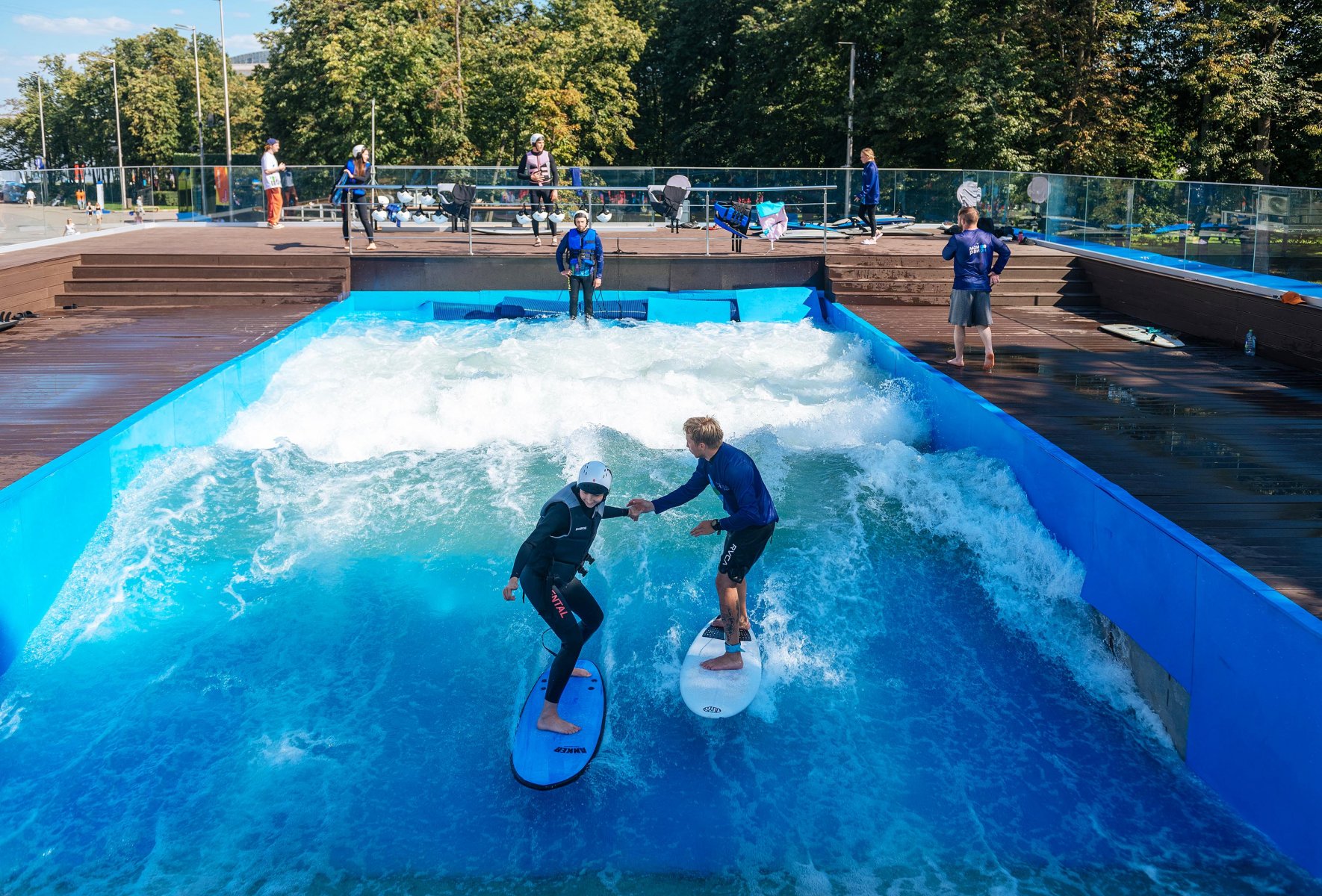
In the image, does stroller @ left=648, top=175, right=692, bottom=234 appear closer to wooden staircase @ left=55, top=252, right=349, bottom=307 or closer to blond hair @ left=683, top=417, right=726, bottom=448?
wooden staircase @ left=55, top=252, right=349, bottom=307

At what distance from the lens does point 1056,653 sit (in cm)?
773

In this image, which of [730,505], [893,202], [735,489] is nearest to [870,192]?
[893,202]

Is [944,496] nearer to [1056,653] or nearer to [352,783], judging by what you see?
[1056,653]

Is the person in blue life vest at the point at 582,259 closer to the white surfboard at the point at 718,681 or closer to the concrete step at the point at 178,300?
the concrete step at the point at 178,300

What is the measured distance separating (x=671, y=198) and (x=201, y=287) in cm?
912

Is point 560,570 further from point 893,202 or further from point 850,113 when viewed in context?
point 850,113

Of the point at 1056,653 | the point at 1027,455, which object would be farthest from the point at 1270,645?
the point at 1027,455

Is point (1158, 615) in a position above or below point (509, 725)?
above

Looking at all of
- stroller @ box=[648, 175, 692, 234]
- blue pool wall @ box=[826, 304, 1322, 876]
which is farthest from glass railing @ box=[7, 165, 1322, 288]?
blue pool wall @ box=[826, 304, 1322, 876]

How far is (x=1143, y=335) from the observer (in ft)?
46.7

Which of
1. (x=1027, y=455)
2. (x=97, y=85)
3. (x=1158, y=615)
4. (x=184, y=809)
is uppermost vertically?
(x=97, y=85)

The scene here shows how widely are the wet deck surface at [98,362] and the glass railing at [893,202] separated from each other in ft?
16.8

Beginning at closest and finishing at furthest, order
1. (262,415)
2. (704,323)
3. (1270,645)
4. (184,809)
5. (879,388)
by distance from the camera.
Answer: (1270,645) < (184,809) < (262,415) < (879,388) < (704,323)

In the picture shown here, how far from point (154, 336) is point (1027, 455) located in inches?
446
